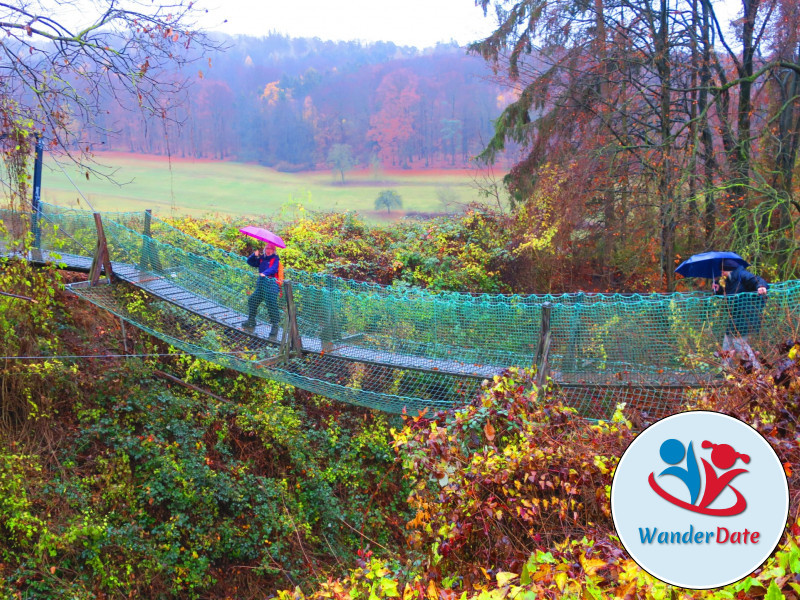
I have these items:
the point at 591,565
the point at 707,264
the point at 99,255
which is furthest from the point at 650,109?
the point at 591,565

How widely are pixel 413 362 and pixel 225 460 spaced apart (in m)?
3.01

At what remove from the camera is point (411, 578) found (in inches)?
145

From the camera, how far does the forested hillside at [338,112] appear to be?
556 inches

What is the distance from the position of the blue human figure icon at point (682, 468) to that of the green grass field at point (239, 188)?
11.1 m

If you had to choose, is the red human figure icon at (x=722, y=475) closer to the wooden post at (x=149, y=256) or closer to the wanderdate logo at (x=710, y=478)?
the wanderdate logo at (x=710, y=478)

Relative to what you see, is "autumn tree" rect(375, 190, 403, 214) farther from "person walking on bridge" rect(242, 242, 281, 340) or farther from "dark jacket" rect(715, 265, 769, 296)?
"dark jacket" rect(715, 265, 769, 296)

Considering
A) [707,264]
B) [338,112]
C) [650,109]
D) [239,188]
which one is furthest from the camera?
[338,112]

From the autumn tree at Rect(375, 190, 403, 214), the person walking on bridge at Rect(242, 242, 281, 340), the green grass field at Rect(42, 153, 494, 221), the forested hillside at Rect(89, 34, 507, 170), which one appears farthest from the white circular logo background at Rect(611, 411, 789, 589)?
the forested hillside at Rect(89, 34, 507, 170)

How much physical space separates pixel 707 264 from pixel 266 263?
4.07 meters

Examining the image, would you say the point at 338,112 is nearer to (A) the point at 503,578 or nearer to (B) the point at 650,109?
(B) the point at 650,109

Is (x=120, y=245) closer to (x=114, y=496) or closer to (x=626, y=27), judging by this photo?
(x=114, y=496)

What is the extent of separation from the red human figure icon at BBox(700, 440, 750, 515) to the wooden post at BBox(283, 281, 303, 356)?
4083 millimetres

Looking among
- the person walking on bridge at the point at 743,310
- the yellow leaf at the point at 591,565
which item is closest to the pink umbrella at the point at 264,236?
the person walking on bridge at the point at 743,310

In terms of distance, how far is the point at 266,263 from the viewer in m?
5.75
